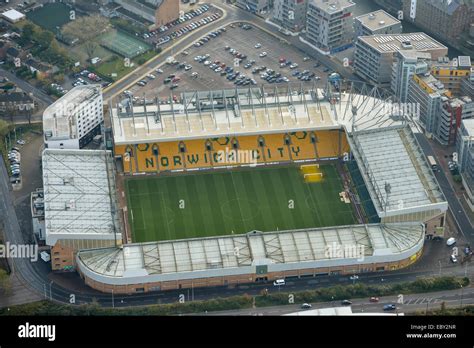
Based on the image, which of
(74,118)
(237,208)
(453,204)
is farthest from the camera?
(74,118)

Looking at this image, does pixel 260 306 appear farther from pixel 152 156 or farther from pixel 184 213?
pixel 152 156

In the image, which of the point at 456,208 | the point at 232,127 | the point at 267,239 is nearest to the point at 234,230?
the point at 267,239

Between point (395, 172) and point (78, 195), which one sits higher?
point (395, 172)

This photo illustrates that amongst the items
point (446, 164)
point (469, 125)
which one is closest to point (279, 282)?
point (446, 164)

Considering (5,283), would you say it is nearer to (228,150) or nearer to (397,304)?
(228,150)

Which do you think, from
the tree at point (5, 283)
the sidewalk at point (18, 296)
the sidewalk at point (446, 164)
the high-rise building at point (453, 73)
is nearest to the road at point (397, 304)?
the sidewalk at point (446, 164)

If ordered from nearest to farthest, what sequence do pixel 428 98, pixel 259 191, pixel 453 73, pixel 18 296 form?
1. pixel 18 296
2. pixel 259 191
3. pixel 428 98
4. pixel 453 73

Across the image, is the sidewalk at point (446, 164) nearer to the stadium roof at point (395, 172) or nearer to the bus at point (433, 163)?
the bus at point (433, 163)

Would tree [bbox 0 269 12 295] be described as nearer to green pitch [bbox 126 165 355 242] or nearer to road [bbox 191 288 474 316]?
green pitch [bbox 126 165 355 242]
